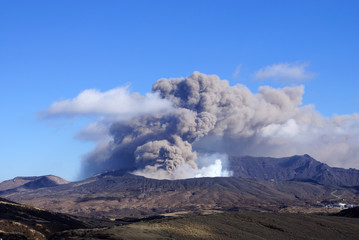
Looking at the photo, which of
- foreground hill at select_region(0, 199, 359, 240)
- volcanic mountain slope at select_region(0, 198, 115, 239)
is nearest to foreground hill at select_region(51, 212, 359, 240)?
foreground hill at select_region(0, 199, 359, 240)

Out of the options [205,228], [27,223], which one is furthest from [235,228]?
[27,223]

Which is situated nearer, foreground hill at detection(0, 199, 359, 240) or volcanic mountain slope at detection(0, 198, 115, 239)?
foreground hill at detection(0, 199, 359, 240)

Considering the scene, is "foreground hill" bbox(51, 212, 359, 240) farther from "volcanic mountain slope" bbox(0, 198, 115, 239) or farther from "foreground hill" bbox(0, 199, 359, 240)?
"volcanic mountain slope" bbox(0, 198, 115, 239)

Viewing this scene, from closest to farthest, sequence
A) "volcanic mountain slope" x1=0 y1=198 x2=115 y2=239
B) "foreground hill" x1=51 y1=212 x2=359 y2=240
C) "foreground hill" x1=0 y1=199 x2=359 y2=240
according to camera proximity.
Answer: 1. "foreground hill" x1=51 y1=212 x2=359 y2=240
2. "foreground hill" x1=0 y1=199 x2=359 y2=240
3. "volcanic mountain slope" x1=0 y1=198 x2=115 y2=239

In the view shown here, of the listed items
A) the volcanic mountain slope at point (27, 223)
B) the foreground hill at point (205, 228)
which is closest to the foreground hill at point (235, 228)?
the foreground hill at point (205, 228)

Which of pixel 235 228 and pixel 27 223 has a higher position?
pixel 27 223

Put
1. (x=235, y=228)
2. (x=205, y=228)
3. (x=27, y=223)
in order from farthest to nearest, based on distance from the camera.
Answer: (x=27, y=223) → (x=235, y=228) → (x=205, y=228)

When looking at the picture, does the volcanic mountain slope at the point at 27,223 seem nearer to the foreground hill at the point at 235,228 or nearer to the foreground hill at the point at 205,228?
the foreground hill at the point at 205,228

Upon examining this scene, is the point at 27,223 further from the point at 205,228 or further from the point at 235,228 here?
the point at 235,228

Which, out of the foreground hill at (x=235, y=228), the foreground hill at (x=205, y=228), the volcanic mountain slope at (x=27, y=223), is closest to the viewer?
the foreground hill at (x=235, y=228)

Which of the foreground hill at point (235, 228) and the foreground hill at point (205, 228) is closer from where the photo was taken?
the foreground hill at point (235, 228)

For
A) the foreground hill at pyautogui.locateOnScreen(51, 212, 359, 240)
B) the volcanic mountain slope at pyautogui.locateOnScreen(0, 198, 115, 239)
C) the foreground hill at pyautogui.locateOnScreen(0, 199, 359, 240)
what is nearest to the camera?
the foreground hill at pyautogui.locateOnScreen(51, 212, 359, 240)

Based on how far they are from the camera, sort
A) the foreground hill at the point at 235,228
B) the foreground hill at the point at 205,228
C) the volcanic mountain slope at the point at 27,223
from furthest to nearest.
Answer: the volcanic mountain slope at the point at 27,223 < the foreground hill at the point at 205,228 < the foreground hill at the point at 235,228
